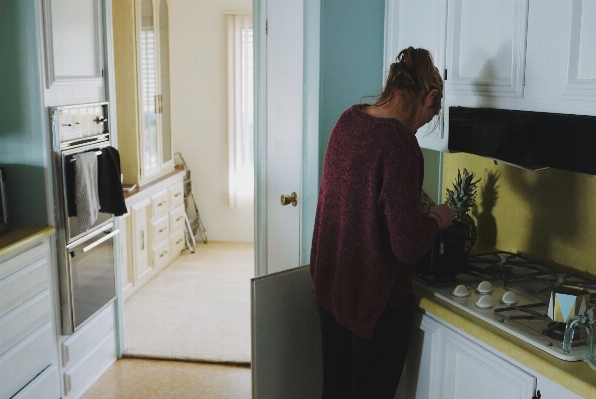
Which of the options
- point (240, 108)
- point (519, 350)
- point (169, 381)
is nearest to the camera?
point (519, 350)

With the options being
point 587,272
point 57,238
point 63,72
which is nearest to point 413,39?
point 587,272

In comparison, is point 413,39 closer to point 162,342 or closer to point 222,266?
point 162,342

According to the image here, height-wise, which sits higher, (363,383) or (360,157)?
(360,157)

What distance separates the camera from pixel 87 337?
3230mm

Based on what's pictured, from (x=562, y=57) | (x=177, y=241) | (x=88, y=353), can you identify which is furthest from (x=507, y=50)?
(x=177, y=241)

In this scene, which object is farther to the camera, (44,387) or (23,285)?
(44,387)

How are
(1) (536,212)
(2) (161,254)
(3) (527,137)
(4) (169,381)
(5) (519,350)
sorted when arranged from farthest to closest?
(2) (161,254)
(4) (169,381)
(1) (536,212)
(3) (527,137)
(5) (519,350)

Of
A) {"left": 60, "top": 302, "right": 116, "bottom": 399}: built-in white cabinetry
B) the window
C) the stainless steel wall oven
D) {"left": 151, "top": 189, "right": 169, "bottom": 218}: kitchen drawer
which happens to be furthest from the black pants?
the window

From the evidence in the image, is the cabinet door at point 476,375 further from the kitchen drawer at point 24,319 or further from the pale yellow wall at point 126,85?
the pale yellow wall at point 126,85

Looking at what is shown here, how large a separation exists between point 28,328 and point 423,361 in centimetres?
167

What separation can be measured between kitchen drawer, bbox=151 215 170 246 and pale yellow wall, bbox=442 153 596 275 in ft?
9.43

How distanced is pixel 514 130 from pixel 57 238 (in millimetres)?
2063

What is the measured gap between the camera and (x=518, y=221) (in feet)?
7.71

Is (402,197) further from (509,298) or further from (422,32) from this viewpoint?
(422,32)
